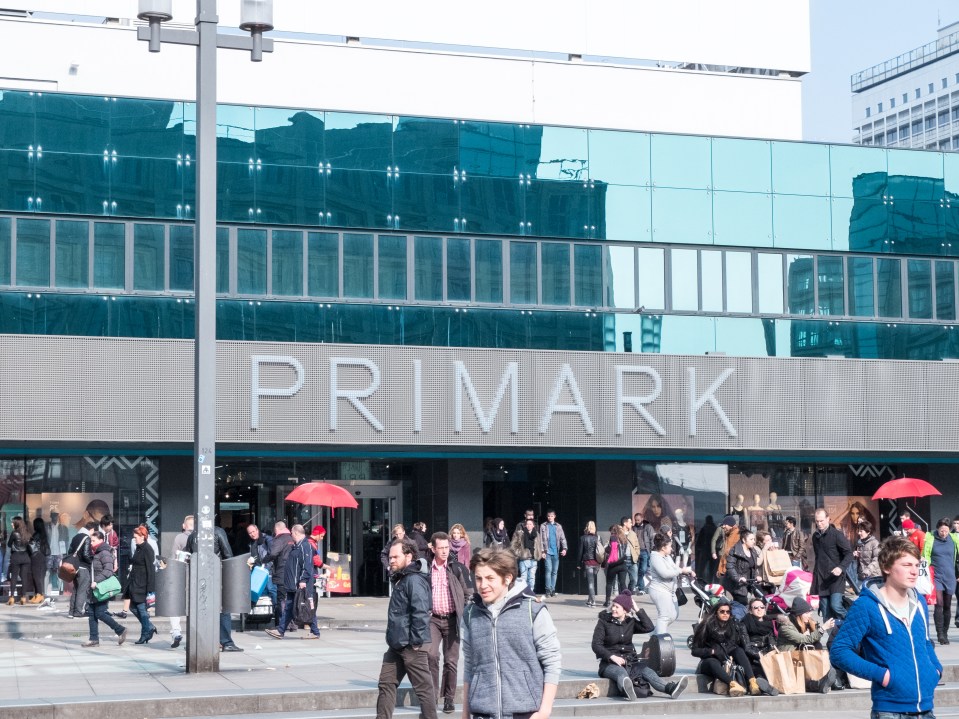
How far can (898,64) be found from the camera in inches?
6319

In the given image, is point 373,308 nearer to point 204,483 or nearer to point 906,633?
point 204,483

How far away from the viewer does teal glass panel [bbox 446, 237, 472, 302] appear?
97.0 feet

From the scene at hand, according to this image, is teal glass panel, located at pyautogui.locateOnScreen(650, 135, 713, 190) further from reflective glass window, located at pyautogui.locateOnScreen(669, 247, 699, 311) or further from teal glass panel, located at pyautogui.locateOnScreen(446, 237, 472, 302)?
teal glass panel, located at pyautogui.locateOnScreen(446, 237, 472, 302)

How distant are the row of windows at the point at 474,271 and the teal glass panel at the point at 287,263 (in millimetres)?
19

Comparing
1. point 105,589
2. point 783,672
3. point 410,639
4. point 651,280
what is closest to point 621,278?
point 651,280

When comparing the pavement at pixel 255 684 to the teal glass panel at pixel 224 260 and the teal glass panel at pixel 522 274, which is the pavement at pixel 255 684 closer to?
the teal glass panel at pixel 224 260

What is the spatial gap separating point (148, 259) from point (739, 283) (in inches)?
476

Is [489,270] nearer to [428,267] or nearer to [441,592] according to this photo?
[428,267]

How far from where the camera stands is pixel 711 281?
3105 cm

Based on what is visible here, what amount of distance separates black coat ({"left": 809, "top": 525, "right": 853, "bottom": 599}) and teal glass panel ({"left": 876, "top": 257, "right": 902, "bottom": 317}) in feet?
43.5

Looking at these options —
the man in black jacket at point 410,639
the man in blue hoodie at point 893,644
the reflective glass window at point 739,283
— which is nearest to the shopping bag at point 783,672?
the man in black jacket at point 410,639

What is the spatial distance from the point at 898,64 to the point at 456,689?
156 meters

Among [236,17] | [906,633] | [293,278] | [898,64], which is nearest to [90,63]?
[236,17]

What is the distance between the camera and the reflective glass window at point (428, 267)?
29.4 m
